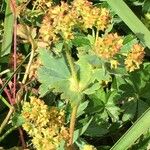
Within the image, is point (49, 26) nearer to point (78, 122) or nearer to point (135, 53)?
point (135, 53)

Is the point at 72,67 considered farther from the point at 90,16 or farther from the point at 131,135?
the point at 131,135

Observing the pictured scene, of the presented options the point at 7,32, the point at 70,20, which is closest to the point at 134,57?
the point at 70,20

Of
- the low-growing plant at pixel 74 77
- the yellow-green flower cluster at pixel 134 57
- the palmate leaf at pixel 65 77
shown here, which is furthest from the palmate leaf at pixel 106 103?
the yellow-green flower cluster at pixel 134 57

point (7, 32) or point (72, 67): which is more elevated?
point (7, 32)

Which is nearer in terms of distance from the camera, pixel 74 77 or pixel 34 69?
pixel 74 77

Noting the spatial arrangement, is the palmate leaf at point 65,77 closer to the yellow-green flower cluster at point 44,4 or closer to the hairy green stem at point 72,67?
the hairy green stem at point 72,67

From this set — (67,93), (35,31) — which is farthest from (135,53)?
(35,31)
